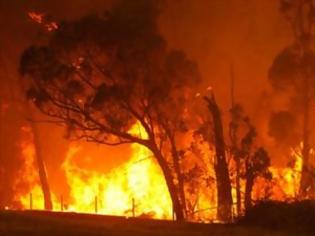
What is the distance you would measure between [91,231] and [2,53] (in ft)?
104

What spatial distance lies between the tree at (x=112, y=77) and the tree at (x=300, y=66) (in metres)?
4.58

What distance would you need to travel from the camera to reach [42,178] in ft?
147

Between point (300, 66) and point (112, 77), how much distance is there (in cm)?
868

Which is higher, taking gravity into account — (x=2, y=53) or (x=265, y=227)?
(x=2, y=53)

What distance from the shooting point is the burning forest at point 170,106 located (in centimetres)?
3216

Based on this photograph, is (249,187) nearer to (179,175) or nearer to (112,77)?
(179,175)

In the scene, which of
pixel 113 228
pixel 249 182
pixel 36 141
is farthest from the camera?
pixel 36 141

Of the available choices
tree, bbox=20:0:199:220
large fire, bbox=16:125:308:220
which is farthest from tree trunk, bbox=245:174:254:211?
tree, bbox=20:0:199:220

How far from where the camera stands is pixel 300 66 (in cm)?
3534

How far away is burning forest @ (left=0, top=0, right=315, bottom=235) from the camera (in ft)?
105

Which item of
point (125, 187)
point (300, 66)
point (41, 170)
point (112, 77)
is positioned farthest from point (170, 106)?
point (41, 170)

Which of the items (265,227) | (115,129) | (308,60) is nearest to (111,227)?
(265,227)

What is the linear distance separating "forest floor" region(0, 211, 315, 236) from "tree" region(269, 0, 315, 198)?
51.2ft

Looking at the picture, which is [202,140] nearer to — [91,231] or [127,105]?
[127,105]
